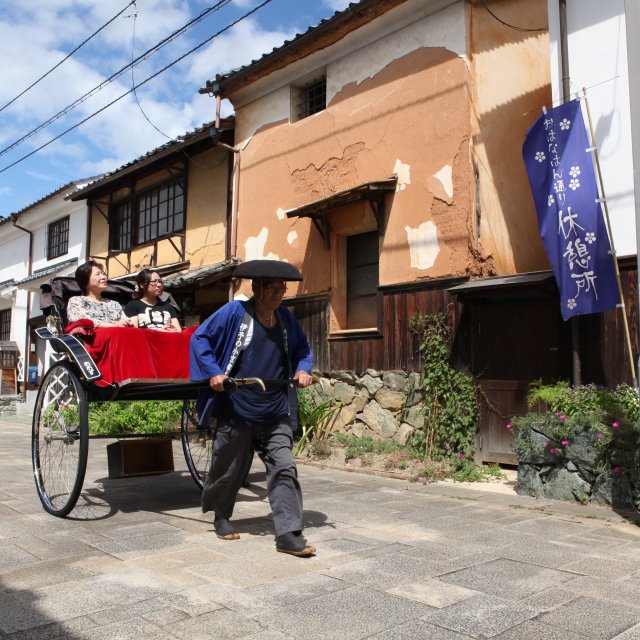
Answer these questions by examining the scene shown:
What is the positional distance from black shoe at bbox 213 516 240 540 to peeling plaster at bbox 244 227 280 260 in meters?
7.34

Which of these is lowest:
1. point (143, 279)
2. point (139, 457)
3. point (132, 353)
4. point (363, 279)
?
point (139, 457)

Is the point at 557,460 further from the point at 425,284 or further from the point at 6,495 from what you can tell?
the point at 6,495

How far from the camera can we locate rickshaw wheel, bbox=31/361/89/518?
5133 mm

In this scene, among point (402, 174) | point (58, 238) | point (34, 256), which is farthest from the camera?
point (34, 256)

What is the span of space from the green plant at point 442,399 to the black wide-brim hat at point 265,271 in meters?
4.46

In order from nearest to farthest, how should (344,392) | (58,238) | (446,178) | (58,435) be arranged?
(58,435) < (446,178) < (344,392) < (58,238)

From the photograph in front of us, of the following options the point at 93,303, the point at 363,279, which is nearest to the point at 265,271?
the point at 93,303

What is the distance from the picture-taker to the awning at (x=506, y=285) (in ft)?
23.9

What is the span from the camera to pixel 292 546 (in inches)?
164

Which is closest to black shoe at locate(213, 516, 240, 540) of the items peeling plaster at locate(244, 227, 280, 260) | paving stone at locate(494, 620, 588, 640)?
paving stone at locate(494, 620, 588, 640)

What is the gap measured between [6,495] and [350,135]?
7157 millimetres

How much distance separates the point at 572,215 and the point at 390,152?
3.49m

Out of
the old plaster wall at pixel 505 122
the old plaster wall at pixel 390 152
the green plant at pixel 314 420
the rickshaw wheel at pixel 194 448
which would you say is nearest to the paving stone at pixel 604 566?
Result: the rickshaw wheel at pixel 194 448

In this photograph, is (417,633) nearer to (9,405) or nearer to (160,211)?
(160,211)
